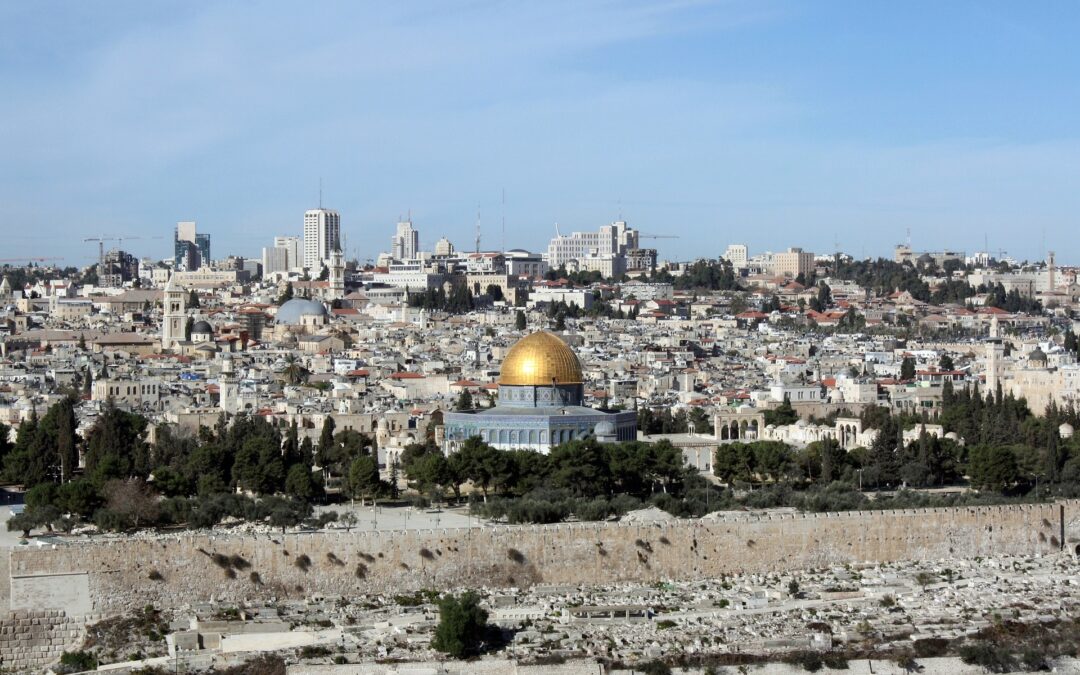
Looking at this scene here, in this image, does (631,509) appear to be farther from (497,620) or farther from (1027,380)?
(1027,380)

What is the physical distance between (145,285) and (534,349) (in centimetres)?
7843

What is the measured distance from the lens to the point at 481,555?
3161 cm

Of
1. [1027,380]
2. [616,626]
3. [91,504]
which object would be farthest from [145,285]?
[616,626]

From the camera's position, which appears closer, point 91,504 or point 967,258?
point 91,504

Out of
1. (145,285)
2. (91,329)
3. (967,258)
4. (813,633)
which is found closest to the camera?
(813,633)

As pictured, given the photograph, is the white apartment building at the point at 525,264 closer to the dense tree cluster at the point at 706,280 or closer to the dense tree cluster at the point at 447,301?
the dense tree cluster at the point at 706,280

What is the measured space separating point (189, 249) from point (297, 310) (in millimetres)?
66141

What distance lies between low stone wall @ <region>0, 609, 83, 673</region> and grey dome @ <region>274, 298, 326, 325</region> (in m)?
58.6

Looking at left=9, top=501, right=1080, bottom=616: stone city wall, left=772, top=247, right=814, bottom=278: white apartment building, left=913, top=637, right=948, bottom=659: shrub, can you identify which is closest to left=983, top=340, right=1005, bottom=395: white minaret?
left=9, top=501, right=1080, bottom=616: stone city wall

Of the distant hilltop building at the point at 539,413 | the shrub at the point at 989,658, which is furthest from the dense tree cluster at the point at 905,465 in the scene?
the shrub at the point at 989,658

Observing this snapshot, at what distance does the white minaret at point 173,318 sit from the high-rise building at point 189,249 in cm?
6019

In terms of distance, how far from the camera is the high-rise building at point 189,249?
150875 millimetres

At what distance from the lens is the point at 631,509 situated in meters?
35.4

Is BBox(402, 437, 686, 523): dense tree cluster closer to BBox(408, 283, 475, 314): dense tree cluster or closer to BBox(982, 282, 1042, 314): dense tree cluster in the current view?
BBox(408, 283, 475, 314): dense tree cluster
